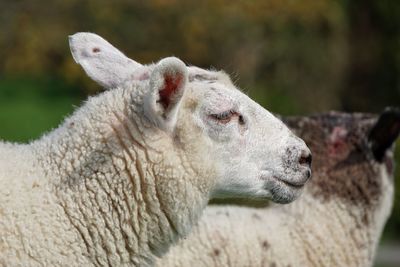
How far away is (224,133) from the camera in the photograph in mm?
5348

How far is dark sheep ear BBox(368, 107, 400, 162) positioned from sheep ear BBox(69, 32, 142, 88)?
95.8 inches

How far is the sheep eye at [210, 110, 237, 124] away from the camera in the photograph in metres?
5.33

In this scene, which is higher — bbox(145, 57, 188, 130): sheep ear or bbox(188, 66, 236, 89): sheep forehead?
bbox(188, 66, 236, 89): sheep forehead

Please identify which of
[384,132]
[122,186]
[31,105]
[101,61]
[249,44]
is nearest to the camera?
[122,186]

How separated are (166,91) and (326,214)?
2.57 meters

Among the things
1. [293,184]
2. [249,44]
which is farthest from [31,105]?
[293,184]

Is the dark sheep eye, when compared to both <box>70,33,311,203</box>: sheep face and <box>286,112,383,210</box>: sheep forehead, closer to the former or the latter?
<box>70,33,311,203</box>: sheep face

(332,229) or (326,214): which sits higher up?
(326,214)

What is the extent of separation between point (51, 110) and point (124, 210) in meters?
18.6

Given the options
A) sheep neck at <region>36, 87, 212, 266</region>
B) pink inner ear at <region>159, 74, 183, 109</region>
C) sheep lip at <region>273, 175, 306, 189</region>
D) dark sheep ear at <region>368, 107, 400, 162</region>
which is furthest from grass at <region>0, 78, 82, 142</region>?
pink inner ear at <region>159, 74, 183, 109</region>

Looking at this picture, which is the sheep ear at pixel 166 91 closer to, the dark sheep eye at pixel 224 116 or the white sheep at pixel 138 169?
the white sheep at pixel 138 169

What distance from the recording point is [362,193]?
7.54 metres

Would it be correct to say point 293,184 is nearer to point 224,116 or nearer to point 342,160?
point 224,116

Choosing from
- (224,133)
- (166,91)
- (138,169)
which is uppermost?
(166,91)
